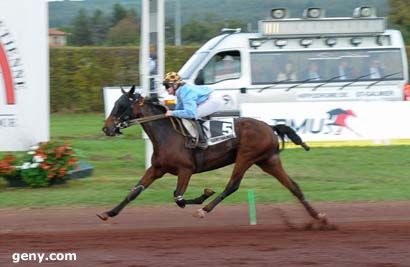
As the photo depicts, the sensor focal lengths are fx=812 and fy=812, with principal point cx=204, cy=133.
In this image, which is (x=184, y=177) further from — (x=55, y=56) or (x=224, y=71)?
(x=55, y=56)

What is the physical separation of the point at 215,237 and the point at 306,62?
36.9ft

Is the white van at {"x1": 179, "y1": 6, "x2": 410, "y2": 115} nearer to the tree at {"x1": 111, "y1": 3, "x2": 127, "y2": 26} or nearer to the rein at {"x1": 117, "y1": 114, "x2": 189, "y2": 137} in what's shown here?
the rein at {"x1": 117, "y1": 114, "x2": 189, "y2": 137}

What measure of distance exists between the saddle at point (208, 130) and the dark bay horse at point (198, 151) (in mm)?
60

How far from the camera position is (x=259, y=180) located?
15305mm

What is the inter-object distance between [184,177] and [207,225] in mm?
947

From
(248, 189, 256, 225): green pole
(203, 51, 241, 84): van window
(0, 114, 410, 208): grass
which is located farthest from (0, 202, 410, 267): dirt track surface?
(203, 51, 241, 84): van window

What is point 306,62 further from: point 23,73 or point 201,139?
point 201,139

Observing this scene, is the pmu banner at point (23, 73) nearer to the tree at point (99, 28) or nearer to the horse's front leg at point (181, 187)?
the horse's front leg at point (181, 187)

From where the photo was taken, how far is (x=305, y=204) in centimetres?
1081

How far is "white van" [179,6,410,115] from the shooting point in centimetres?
2003

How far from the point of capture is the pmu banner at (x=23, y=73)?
13945 millimetres

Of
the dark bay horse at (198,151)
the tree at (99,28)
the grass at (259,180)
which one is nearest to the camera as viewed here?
the dark bay horse at (198,151)

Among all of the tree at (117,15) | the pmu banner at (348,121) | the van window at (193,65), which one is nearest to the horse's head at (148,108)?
the pmu banner at (348,121)

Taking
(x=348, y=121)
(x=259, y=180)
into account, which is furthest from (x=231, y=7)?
(x=259, y=180)
